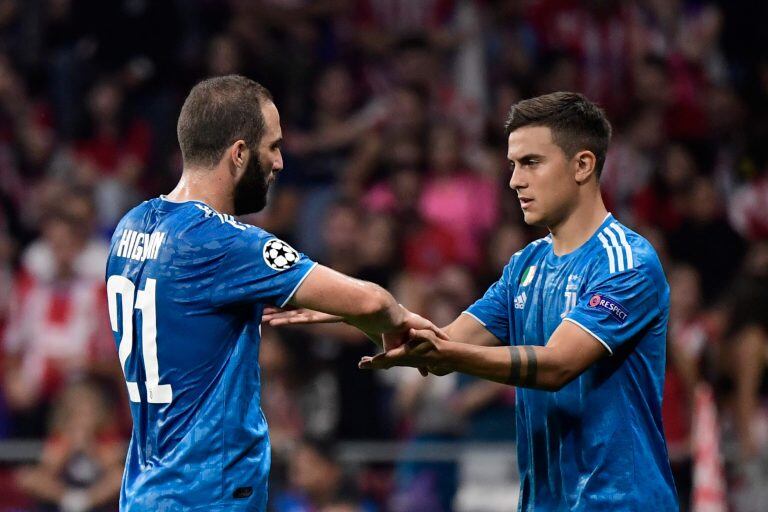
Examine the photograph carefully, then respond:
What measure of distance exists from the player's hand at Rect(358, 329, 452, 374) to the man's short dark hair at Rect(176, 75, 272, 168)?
1000mm

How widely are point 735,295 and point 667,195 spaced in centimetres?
206

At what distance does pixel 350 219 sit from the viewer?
1093 cm

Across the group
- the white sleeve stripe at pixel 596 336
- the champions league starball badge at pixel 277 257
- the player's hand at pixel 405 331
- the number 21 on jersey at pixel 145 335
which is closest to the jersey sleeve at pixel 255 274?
the champions league starball badge at pixel 277 257

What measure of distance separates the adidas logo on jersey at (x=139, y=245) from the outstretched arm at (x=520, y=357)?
1.00 m

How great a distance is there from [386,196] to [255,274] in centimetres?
694

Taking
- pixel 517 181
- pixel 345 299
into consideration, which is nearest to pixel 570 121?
pixel 517 181

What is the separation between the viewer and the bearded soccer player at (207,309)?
465cm

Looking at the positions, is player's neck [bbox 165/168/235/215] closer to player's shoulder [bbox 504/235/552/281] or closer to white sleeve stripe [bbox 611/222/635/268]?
player's shoulder [bbox 504/235/552/281]

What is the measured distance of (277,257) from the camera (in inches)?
183

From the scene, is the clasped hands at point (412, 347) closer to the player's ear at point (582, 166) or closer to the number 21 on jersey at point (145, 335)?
the number 21 on jersey at point (145, 335)

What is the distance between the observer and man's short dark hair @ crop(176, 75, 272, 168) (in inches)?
191

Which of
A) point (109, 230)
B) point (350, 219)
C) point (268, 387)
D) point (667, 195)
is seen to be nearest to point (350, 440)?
point (268, 387)

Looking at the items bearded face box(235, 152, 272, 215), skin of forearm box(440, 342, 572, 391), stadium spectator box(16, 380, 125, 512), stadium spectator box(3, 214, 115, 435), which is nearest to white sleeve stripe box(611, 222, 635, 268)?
skin of forearm box(440, 342, 572, 391)

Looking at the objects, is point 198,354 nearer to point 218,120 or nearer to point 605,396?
point 218,120
